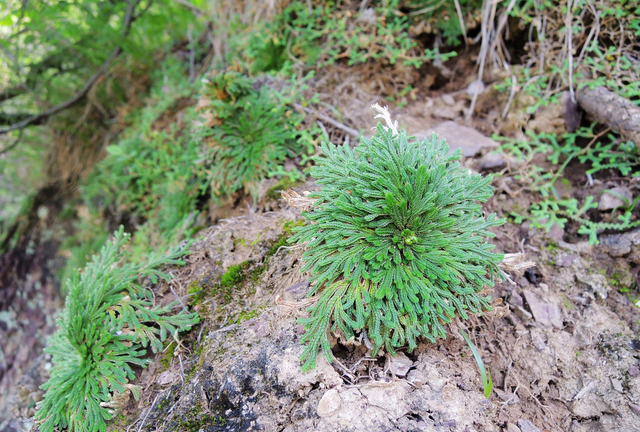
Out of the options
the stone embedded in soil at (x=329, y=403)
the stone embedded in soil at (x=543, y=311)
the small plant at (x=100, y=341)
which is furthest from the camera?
the stone embedded in soil at (x=543, y=311)

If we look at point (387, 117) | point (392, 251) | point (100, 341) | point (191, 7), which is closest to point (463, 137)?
point (387, 117)

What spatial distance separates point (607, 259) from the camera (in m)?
2.66

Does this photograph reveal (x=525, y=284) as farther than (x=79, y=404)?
Yes

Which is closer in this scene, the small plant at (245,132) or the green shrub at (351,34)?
the small plant at (245,132)

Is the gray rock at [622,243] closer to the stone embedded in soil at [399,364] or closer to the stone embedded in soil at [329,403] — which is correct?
the stone embedded in soil at [399,364]

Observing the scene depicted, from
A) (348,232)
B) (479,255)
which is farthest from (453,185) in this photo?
(348,232)

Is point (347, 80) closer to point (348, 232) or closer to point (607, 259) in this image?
point (348, 232)

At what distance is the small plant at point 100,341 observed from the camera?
7.20 ft

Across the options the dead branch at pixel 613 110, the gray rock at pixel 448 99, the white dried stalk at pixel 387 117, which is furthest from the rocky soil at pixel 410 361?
the gray rock at pixel 448 99

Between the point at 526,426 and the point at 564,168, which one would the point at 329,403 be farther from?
the point at 564,168

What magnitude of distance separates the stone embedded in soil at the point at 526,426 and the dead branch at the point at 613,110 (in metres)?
2.18

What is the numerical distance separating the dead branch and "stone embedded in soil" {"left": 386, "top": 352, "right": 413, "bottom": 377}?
237cm

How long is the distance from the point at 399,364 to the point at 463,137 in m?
2.20

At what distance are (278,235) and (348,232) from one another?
80cm
